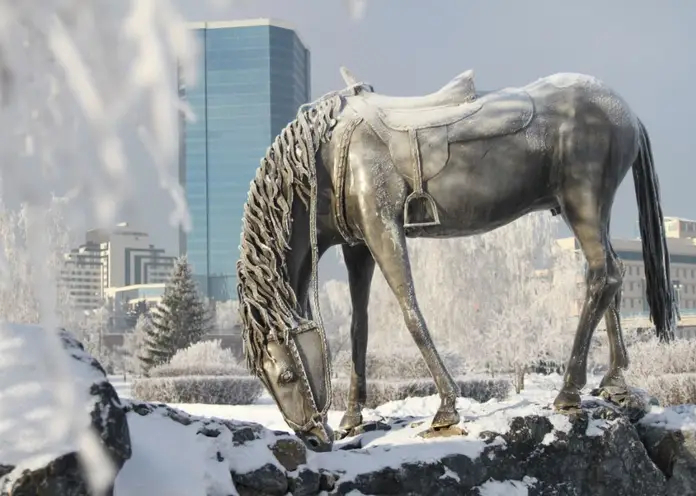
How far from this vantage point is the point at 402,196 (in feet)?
14.0

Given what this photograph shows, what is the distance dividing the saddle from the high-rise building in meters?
69.7

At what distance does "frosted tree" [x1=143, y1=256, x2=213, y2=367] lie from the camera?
29.3 m

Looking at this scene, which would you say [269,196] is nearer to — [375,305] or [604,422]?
[604,422]

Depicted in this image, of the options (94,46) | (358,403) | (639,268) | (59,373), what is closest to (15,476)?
(59,373)

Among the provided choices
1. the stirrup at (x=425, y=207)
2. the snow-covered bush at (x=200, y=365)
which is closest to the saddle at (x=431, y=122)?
the stirrup at (x=425, y=207)

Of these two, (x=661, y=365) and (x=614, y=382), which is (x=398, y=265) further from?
(x=661, y=365)

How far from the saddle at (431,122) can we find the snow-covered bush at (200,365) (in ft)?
54.0

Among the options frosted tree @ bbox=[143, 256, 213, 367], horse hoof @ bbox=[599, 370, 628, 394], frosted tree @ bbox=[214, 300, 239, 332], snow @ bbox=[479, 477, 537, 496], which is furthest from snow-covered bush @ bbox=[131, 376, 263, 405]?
frosted tree @ bbox=[214, 300, 239, 332]

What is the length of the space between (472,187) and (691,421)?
6.62ft

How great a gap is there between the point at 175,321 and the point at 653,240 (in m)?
26.2

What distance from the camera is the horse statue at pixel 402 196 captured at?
400 centimetres

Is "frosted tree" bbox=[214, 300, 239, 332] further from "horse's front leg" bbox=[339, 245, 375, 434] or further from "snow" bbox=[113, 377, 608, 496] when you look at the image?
"snow" bbox=[113, 377, 608, 496]

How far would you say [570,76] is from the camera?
4.84 meters

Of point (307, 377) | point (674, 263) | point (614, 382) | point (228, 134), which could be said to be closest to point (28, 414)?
point (307, 377)
